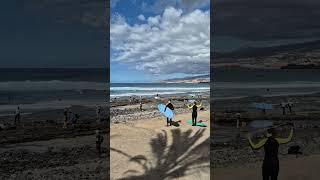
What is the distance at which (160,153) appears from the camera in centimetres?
1438

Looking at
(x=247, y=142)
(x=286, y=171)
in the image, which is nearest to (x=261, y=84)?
(x=247, y=142)

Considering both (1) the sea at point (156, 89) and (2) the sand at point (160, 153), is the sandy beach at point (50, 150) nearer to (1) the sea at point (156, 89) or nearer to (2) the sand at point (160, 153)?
(2) the sand at point (160, 153)

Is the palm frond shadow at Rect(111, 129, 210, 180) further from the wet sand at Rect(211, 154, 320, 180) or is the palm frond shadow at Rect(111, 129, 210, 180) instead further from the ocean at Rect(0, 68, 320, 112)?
the ocean at Rect(0, 68, 320, 112)

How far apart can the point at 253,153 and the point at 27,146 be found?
867cm

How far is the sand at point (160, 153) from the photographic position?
11.2 metres

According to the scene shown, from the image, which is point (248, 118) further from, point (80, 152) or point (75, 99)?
point (75, 99)

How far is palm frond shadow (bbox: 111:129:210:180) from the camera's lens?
11125mm

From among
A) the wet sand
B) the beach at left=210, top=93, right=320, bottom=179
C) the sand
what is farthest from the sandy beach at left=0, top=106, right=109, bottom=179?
the beach at left=210, top=93, right=320, bottom=179

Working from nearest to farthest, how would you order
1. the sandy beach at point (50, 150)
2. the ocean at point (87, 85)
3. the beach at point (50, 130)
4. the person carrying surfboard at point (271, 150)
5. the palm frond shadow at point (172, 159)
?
1. the person carrying surfboard at point (271, 150)
2. the palm frond shadow at point (172, 159)
3. the sandy beach at point (50, 150)
4. the beach at point (50, 130)
5. the ocean at point (87, 85)

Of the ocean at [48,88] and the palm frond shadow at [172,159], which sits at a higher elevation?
the ocean at [48,88]

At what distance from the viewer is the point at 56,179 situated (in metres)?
11.8

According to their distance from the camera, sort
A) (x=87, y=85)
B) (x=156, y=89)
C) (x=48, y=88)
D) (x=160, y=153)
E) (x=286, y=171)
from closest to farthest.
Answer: (x=286, y=171), (x=160, y=153), (x=48, y=88), (x=87, y=85), (x=156, y=89)

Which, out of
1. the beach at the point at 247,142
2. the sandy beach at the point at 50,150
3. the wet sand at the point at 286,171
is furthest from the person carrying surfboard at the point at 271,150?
the sandy beach at the point at 50,150

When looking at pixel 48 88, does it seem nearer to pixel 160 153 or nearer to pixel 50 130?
pixel 50 130
